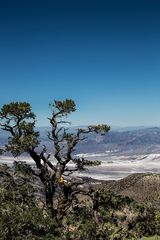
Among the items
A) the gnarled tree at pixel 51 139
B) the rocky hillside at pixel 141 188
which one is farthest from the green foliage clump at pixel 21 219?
the rocky hillside at pixel 141 188

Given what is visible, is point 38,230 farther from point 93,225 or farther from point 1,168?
point 1,168

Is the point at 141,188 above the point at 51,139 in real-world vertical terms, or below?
below

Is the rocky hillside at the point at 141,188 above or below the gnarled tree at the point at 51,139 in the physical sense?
below

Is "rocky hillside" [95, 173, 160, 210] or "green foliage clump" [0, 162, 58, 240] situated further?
"rocky hillside" [95, 173, 160, 210]

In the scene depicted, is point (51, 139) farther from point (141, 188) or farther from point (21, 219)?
point (141, 188)

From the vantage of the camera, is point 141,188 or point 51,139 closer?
point 51,139

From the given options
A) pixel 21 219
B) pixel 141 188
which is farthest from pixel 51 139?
pixel 141 188

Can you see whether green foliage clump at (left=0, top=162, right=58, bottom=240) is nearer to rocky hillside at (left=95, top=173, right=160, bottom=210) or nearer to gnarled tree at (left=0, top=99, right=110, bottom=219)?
gnarled tree at (left=0, top=99, right=110, bottom=219)

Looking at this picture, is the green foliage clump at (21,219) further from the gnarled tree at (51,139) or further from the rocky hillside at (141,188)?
the rocky hillside at (141,188)

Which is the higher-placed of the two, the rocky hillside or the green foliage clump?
the green foliage clump

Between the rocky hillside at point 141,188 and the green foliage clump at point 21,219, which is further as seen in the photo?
the rocky hillside at point 141,188

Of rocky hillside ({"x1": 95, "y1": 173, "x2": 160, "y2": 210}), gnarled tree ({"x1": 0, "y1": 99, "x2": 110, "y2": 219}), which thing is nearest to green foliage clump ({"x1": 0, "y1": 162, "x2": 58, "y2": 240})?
gnarled tree ({"x1": 0, "y1": 99, "x2": 110, "y2": 219})

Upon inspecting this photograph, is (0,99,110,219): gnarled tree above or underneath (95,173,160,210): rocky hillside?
above
